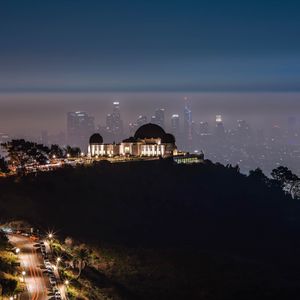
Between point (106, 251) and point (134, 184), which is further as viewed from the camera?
point (134, 184)

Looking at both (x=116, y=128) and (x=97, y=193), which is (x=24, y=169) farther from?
(x=116, y=128)

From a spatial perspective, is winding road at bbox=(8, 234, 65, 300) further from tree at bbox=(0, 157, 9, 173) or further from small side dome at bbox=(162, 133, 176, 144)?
small side dome at bbox=(162, 133, 176, 144)

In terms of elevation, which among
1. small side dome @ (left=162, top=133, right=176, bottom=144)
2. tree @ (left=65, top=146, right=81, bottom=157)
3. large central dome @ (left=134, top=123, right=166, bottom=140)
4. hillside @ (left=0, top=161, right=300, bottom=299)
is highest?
large central dome @ (left=134, top=123, right=166, bottom=140)

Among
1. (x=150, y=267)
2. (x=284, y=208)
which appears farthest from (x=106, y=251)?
(x=284, y=208)

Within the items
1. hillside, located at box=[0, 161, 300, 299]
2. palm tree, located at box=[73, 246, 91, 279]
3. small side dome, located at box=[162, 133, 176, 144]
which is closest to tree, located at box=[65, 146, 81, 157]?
hillside, located at box=[0, 161, 300, 299]

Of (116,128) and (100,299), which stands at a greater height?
(116,128)

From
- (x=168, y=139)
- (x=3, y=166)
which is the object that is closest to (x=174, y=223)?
(x=3, y=166)

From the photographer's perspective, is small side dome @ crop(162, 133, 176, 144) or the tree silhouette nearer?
the tree silhouette

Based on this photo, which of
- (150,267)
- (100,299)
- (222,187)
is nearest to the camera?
(100,299)
